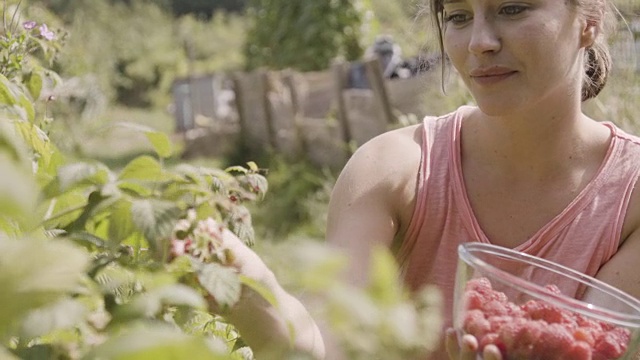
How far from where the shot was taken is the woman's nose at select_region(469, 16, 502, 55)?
5.82 ft

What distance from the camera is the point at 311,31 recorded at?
11.7 meters

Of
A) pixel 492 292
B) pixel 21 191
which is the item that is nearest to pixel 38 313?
pixel 21 191

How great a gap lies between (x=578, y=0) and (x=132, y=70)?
2008 cm

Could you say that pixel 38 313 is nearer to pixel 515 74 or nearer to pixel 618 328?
pixel 618 328

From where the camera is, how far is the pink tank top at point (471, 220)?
75.7 inches

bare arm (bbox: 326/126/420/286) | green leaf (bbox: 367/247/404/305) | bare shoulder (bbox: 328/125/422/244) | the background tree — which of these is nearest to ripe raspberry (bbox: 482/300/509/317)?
green leaf (bbox: 367/247/404/305)

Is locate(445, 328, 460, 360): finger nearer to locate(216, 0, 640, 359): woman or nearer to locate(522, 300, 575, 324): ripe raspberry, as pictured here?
locate(522, 300, 575, 324): ripe raspberry

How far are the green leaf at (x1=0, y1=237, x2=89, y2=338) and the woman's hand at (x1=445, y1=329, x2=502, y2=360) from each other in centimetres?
58

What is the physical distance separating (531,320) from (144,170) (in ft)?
1.45

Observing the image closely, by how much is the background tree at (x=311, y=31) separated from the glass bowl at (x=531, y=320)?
10.8 metres

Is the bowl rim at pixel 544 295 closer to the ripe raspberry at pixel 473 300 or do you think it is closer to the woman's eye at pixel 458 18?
the ripe raspberry at pixel 473 300

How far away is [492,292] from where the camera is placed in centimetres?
108

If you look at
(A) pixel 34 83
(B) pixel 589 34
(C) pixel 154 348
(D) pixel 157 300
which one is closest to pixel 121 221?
(D) pixel 157 300

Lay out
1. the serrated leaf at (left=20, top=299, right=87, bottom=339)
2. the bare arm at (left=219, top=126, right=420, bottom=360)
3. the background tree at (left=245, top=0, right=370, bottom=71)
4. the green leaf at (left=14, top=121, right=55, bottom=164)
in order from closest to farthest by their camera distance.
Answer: the serrated leaf at (left=20, top=299, right=87, bottom=339), the green leaf at (left=14, top=121, right=55, bottom=164), the bare arm at (left=219, top=126, right=420, bottom=360), the background tree at (left=245, top=0, right=370, bottom=71)
